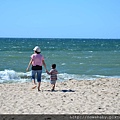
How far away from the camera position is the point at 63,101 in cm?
871

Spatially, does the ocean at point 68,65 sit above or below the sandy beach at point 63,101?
below

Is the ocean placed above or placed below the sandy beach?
below

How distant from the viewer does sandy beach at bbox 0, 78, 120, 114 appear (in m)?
7.51

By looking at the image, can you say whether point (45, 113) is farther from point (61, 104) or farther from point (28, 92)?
point (28, 92)

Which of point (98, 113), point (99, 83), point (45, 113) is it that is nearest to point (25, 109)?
point (45, 113)

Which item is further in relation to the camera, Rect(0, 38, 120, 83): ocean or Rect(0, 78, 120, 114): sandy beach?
Rect(0, 38, 120, 83): ocean

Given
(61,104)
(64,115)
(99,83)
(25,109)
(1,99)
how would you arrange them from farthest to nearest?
(99,83) < (1,99) < (61,104) < (25,109) < (64,115)

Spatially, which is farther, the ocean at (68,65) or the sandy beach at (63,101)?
the ocean at (68,65)

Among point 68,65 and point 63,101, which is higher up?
point 63,101

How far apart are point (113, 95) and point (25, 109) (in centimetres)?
337

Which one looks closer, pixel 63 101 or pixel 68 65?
pixel 63 101

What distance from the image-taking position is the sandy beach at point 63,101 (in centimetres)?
751

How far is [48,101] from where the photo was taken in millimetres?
8727

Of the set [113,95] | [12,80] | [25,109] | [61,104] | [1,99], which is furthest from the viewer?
[12,80]
